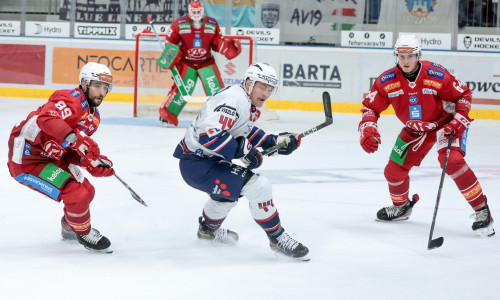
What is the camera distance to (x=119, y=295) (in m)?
2.74

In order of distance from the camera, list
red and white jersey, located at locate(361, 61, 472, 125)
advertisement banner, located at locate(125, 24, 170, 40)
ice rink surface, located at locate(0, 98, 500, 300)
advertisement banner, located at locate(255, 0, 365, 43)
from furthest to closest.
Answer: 1. advertisement banner, located at locate(125, 24, 170, 40)
2. advertisement banner, located at locate(255, 0, 365, 43)
3. red and white jersey, located at locate(361, 61, 472, 125)
4. ice rink surface, located at locate(0, 98, 500, 300)

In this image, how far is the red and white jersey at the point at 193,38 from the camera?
8.41 m

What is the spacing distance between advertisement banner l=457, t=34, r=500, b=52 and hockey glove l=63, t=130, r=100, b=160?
7551 millimetres

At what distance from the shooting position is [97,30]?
10.8m

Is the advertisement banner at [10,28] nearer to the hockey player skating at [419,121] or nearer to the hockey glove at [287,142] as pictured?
the hockey player skating at [419,121]

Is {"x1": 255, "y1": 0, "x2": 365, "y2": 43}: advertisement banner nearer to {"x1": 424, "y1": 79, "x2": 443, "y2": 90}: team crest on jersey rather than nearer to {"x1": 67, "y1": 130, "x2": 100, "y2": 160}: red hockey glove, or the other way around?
{"x1": 424, "y1": 79, "x2": 443, "y2": 90}: team crest on jersey

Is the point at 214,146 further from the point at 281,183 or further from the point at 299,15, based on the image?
the point at 299,15

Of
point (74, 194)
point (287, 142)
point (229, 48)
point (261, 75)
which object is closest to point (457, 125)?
point (287, 142)

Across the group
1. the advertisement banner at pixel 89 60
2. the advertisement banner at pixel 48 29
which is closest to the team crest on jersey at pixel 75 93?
the advertisement banner at pixel 89 60

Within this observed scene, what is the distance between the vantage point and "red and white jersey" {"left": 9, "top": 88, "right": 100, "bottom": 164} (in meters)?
3.23

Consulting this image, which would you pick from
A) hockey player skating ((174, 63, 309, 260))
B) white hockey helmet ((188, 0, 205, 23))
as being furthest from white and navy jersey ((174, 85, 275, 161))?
white hockey helmet ((188, 0, 205, 23))

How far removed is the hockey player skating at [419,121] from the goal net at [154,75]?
5.22 meters

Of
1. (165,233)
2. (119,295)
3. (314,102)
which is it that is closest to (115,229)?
(165,233)

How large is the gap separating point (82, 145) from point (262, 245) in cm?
95
